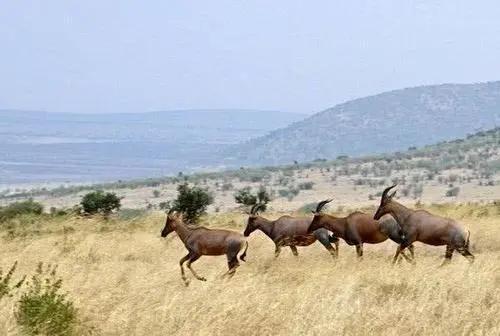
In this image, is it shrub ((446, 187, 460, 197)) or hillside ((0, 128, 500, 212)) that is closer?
shrub ((446, 187, 460, 197))

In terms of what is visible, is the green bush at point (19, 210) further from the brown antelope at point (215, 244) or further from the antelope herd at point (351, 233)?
→ the brown antelope at point (215, 244)

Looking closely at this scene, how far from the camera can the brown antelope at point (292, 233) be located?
55.1 ft

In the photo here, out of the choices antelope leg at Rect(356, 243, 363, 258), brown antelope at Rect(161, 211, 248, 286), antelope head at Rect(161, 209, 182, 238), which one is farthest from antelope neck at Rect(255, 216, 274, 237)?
brown antelope at Rect(161, 211, 248, 286)

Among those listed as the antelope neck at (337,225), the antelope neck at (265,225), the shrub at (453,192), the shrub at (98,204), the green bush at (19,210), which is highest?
the antelope neck at (337,225)

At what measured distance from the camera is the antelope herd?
14.6 metres

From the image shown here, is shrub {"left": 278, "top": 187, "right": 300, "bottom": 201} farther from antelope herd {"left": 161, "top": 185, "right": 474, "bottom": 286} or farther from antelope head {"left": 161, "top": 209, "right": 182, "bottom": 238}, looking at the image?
antelope head {"left": 161, "top": 209, "right": 182, "bottom": 238}

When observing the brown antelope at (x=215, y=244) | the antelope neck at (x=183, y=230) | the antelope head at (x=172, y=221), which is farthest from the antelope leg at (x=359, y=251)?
the antelope head at (x=172, y=221)

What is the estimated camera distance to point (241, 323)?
909 cm

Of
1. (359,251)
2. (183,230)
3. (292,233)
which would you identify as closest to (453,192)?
(292,233)

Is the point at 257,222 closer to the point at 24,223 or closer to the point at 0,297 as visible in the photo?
the point at 0,297

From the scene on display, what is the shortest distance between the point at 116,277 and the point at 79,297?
6.59 ft

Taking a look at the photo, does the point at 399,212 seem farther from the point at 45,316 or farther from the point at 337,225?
the point at 45,316

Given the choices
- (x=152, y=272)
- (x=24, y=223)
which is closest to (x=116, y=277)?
(x=152, y=272)

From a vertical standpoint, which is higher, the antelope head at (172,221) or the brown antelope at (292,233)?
the antelope head at (172,221)
